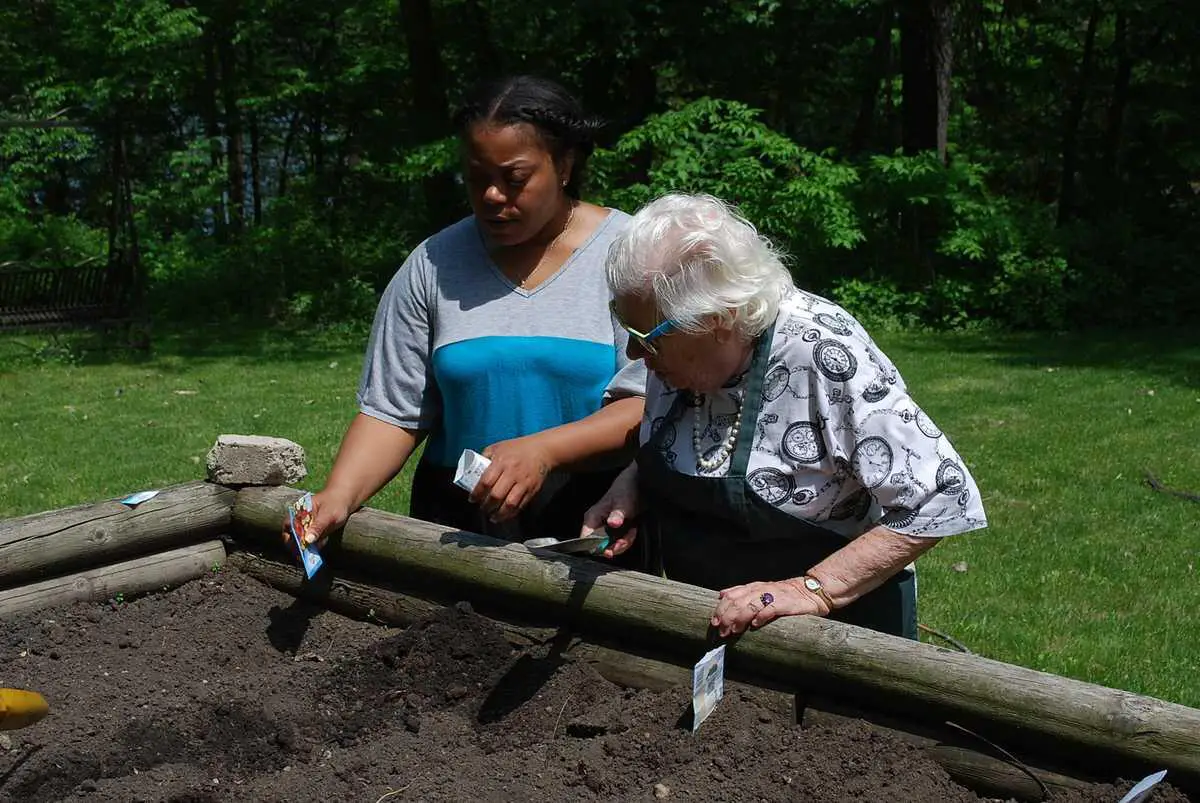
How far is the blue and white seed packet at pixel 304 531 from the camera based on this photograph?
121 inches

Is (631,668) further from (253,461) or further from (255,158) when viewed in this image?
(255,158)

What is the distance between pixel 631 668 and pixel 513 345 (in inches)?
31.9

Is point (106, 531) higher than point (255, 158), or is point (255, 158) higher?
point (106, 531)

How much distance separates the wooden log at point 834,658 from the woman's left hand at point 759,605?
24 millimetres

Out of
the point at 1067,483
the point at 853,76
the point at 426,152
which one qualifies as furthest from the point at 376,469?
the point at 853,76

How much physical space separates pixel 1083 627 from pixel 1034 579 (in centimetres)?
55

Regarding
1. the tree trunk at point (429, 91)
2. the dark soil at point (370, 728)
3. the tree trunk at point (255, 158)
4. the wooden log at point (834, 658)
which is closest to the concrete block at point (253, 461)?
the dark soil at point (370, 728)

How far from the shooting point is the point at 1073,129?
16359mm

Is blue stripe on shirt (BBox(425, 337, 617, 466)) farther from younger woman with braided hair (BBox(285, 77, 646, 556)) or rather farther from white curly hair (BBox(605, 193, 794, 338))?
white curly hair (BBox(605, 193, 794, 338))

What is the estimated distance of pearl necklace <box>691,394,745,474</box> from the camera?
260cm

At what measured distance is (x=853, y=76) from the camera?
61.1ft

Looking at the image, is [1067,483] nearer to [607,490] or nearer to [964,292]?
[607,490]

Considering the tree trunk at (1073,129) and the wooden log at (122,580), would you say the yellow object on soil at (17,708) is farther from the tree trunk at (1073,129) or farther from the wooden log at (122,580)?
the tree trunk at (1073,129)

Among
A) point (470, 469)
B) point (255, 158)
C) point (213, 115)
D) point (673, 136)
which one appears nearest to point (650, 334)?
point (470, 469)
